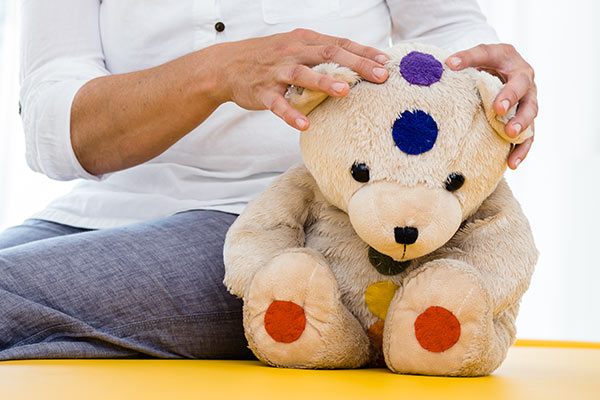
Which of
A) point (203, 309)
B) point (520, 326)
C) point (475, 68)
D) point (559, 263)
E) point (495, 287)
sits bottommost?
point (520, 326)

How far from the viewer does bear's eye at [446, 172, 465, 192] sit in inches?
26.5

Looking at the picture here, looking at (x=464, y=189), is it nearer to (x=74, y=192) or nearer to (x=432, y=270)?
(x=432, y=270)

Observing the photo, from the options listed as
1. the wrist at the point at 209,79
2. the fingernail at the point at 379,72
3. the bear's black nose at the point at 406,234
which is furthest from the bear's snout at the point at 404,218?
the wrist at the point at 209,79

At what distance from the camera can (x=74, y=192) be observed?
113 cm

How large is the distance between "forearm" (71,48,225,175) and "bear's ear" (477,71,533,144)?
319mm

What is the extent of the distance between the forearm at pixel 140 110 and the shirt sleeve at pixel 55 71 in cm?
2

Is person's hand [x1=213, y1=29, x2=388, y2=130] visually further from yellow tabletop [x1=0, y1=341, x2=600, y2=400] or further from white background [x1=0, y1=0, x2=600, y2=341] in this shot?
white background [x1=0, y1=0, x2=600, y2=341]

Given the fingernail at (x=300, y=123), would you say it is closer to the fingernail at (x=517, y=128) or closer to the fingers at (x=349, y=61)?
the fingers at (x=349, y=61)

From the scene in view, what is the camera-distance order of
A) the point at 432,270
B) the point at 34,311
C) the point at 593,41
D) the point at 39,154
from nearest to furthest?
the point at 432,270, the point at 34,311, the point at 39,154, the point at 593,41

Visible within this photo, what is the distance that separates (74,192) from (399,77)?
63 cm

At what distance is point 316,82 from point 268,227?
0.17 meters

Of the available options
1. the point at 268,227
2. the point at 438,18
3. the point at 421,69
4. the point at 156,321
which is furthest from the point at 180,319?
the point at 438,18

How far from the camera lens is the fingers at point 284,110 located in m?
0.71

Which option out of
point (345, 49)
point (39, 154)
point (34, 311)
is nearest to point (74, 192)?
point (39, 154)
